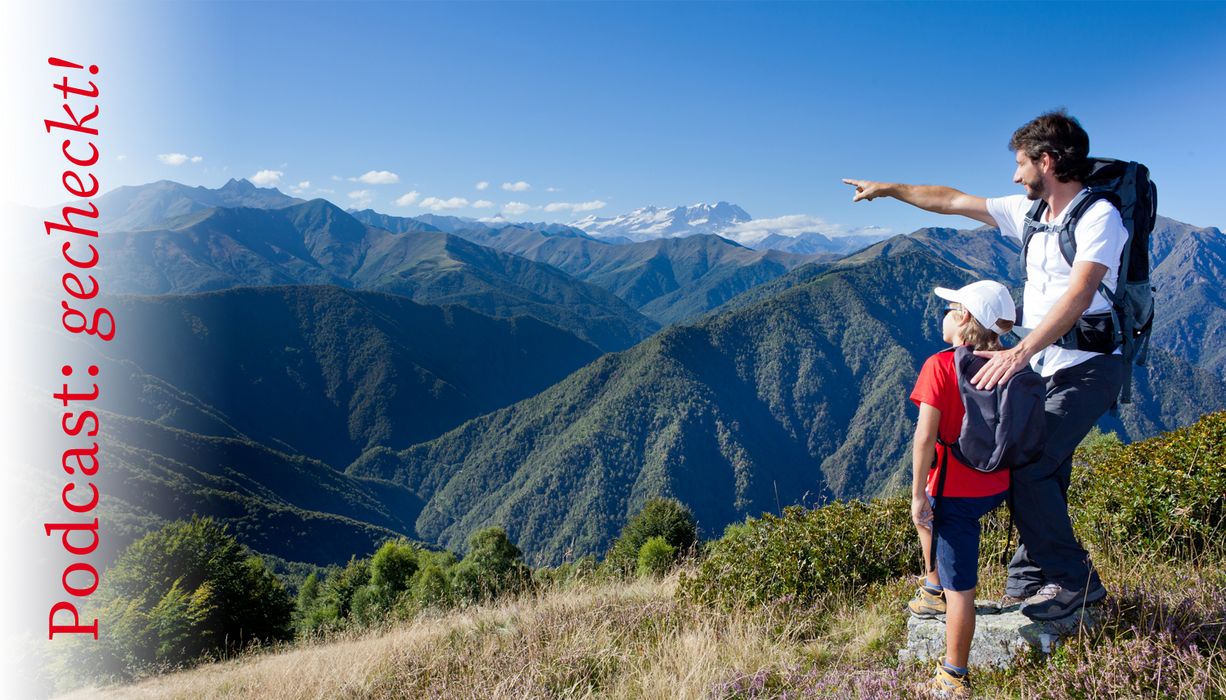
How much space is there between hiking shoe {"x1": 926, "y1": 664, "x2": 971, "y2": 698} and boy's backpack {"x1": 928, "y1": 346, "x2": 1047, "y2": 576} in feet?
3.97

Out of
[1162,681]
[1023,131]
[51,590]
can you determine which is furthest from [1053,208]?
[51,590]

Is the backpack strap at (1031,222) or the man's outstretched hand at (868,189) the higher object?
the man's outstretched hand at (868,189)

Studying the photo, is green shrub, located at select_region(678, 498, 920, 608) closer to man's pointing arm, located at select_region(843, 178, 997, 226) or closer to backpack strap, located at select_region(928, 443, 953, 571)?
backpack strap, located at select_region(928, 443, 953, 571)

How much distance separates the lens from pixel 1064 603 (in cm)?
379

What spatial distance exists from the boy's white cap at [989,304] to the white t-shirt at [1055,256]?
8.7 inches

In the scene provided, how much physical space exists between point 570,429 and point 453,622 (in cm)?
17394

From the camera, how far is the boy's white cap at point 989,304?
3645 mm

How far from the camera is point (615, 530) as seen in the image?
149 metres

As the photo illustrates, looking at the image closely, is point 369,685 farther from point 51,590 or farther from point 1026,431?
point 51,590

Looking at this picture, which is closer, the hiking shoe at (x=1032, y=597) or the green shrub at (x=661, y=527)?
the hiking shoe at (x=1032, y=597)

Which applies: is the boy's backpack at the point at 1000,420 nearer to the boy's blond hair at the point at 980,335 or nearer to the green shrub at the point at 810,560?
the boy's blond hair at the point at 980,335

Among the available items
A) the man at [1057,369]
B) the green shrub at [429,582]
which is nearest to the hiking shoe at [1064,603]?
the man at [1057,369]

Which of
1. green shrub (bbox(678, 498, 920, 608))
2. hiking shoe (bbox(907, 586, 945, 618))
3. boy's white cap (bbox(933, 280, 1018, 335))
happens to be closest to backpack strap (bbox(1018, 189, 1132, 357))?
boy's white cap (bbox(933, 280, 1018, 335))

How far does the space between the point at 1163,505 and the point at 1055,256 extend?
334 centimetres
